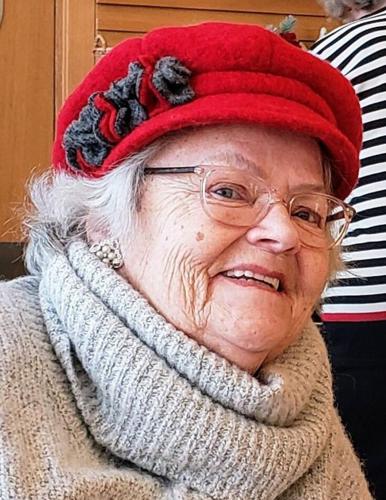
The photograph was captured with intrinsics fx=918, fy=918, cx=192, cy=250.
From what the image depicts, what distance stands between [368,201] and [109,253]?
2.26 feet

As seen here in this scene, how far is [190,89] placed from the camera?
970 mm

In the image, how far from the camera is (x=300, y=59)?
102cm

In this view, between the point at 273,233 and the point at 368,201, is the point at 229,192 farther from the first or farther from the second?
the point at 368,201

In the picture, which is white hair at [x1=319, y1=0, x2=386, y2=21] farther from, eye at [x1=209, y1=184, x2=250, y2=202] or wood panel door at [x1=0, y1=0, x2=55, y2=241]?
wood panel door at [x1=0, y1=0, x2=55, y2=241]

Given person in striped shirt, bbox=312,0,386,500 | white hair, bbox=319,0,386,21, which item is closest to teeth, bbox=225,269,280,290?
person in striped shirt, bbox=312,0,386,500

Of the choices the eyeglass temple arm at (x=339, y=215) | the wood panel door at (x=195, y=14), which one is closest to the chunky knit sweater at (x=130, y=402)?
the eyeglass temple arm at (x=339, y=215)

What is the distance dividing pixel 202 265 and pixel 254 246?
0.20 ft

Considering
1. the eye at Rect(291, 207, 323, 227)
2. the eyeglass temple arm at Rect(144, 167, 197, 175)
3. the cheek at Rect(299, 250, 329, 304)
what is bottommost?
the cheek at Rect(299, 250, 329, 304)

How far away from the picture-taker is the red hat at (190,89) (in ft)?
3.17

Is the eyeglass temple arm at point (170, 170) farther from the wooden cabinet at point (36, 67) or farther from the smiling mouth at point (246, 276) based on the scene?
the wooden cabinet at point (36, 67)

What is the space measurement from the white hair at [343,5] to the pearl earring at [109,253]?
96cm

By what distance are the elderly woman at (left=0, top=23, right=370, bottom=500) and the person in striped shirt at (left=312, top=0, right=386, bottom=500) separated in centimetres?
48

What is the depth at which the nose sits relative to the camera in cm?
99

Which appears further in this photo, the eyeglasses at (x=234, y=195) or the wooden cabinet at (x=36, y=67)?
the wooden cabinet at (x=36, y=67)
